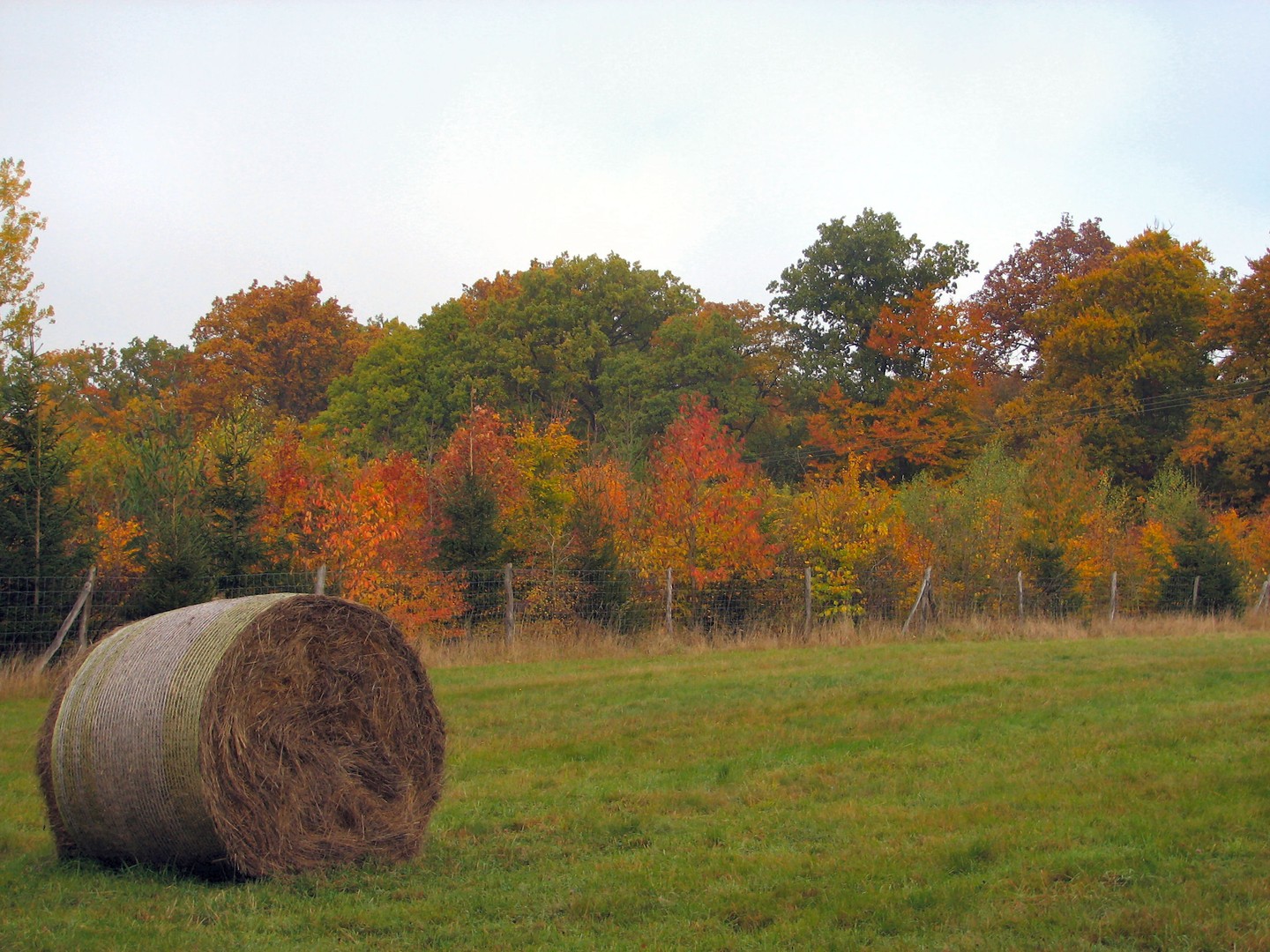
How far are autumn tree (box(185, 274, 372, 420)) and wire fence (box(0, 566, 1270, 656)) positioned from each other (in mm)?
30728

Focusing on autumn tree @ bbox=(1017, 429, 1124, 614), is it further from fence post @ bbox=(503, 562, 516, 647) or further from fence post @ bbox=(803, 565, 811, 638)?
fence post @ bbox=(503, 562, 516, 647)

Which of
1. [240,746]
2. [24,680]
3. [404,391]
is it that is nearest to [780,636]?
[24,680]

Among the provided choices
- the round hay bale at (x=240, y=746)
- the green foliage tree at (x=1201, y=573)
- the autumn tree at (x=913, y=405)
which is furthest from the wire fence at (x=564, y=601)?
the autumn tree at (x=913, y=405)

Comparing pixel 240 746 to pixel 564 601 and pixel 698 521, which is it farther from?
pixel 698 521

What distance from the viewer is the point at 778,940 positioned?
17.0 feet

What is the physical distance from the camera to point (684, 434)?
2391 centimetres

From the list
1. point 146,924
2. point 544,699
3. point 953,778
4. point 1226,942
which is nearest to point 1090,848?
point 1226,942

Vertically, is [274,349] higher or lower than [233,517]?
higher

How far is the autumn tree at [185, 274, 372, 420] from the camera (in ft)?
156

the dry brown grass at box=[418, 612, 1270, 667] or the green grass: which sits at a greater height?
the dry brown grass at box=[418, 612, 1270, 667]

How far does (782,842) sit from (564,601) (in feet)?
44.6

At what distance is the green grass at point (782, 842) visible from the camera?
17.4ft

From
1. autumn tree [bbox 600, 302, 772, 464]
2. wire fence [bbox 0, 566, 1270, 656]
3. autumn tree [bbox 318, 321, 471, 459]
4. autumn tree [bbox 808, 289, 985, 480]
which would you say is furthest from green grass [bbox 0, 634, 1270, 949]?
autumn tree [bbox 318, 321, 471, 459]

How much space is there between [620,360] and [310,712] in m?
38.3
